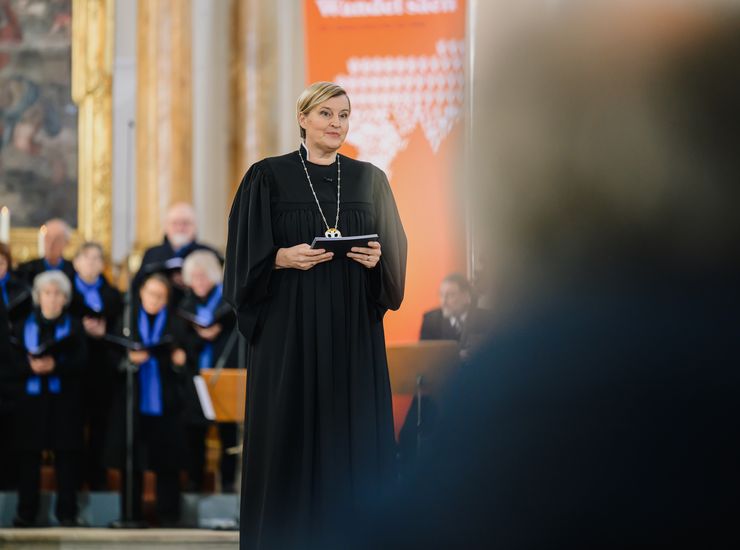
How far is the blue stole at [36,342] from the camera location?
6.55 metres

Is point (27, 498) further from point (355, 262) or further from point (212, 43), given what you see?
point (212, 43)

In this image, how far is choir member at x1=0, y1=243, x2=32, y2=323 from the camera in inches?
266

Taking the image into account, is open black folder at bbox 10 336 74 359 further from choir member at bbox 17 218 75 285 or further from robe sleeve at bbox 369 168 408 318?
robe sleeve at bbox 369 168 408 318

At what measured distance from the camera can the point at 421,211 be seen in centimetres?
655

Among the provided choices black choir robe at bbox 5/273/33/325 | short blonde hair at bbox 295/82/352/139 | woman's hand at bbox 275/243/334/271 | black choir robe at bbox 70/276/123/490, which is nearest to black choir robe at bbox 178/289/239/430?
black choir robe at bbox 70/276/123/490

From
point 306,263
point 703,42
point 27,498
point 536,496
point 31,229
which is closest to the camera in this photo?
point 703,42

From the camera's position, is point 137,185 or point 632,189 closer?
point 632,189

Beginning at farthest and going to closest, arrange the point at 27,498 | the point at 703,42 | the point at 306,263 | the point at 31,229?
the point at 31,229
the point at 27,498
the point at 306,263
the point at 703,42

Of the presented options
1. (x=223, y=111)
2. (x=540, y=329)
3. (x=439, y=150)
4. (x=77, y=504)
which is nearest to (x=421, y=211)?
(x=439, y=150)

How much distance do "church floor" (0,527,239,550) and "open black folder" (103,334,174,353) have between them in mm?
1469

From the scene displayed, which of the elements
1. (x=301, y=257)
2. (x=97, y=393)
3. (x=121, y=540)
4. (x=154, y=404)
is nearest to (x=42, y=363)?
(x=97, y=393)

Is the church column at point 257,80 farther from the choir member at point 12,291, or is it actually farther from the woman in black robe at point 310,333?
the woman in black robe at point 310,333

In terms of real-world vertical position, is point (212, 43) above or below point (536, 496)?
above

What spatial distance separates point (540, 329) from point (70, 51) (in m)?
9.21
